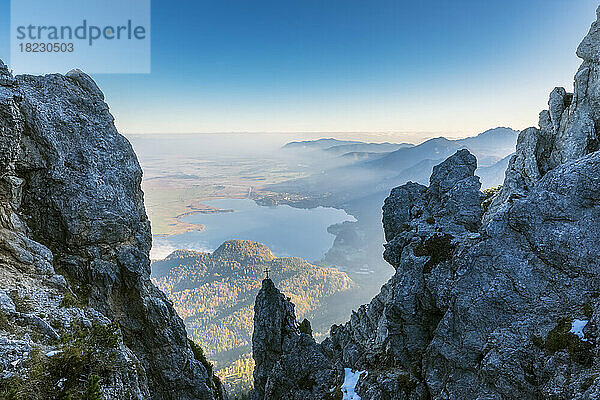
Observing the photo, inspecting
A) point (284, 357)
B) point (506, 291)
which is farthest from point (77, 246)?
point (506, 291)

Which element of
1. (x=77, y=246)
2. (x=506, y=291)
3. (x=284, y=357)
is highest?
(x=77, y=246)

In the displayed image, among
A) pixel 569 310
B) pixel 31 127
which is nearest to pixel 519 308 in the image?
pixel 569 310

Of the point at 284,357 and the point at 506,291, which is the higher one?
the point at 506,291

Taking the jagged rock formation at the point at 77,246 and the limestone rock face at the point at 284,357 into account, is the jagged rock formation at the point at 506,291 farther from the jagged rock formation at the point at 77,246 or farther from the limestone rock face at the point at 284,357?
the jagged rock formation at the point at 77,246

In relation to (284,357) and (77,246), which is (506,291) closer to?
(284,357)

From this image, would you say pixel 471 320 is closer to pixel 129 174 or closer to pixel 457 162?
pixel 457 162
